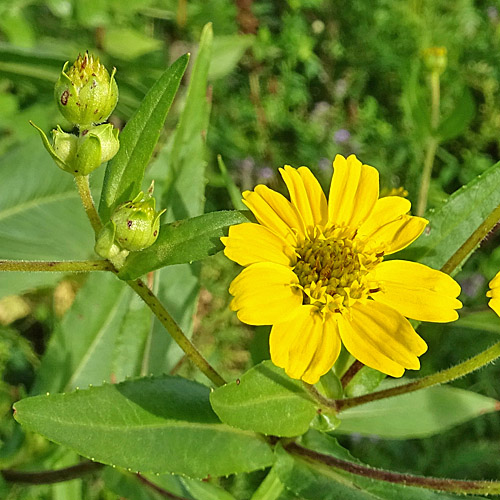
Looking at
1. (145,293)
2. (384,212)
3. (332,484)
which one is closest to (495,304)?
(384,212)

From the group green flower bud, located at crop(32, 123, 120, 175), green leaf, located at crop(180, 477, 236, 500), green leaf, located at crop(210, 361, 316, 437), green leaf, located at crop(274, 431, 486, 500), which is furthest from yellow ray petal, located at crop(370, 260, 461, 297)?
green leaf, located at crop(180, 477, 236, 500)

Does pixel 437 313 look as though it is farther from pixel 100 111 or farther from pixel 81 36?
pixel 81 36

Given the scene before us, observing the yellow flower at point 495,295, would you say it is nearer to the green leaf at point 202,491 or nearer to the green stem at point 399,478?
the green stem at point 399,478

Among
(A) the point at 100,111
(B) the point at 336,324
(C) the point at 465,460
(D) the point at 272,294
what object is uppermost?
(A) the point at 100,111

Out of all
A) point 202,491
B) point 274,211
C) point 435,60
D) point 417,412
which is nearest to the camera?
point 274,211

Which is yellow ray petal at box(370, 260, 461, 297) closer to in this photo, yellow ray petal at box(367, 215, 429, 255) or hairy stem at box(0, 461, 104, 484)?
yellow ray petal at box(367, 215, 429, 255)

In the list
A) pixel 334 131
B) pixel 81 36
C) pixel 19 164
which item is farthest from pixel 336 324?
pixel 81 36

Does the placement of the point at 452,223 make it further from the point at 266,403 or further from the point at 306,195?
the point at 266,403
